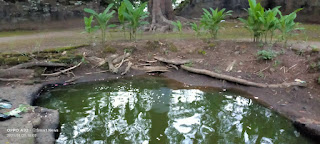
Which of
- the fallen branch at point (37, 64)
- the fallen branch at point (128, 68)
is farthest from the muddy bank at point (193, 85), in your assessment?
the fallen branch at point (37, 64)

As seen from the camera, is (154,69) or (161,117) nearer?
(161,117)

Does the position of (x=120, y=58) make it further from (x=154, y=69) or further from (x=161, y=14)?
(x=161, y=14)

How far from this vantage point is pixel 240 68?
5.86m

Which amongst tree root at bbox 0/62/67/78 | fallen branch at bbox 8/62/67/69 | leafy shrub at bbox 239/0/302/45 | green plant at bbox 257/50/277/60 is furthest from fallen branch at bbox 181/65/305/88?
tree root at bbox 0/62/67/78

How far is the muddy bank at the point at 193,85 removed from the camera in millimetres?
3318

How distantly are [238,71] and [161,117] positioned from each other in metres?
2.59

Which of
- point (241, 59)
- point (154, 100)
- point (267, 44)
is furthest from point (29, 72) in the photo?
point (267, 44)

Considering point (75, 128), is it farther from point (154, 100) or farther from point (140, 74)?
point (140, 74)

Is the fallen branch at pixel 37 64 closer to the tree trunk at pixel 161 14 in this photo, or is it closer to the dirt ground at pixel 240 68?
the dirt ground at pixel 240 68

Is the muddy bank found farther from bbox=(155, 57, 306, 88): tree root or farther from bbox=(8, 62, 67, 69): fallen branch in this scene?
bbox=(8, 62, 67, 69): fallen branch

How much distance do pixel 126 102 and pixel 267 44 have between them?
3.76 m

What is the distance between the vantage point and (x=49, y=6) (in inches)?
420

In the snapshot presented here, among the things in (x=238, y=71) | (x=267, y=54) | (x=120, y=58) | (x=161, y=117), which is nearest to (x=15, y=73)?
(x=120, y=58)

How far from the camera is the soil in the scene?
433 centimetres
